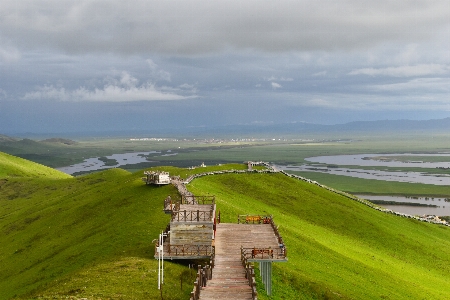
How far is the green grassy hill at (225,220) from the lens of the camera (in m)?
35.5

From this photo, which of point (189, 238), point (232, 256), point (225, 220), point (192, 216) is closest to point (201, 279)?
point (232, 256)

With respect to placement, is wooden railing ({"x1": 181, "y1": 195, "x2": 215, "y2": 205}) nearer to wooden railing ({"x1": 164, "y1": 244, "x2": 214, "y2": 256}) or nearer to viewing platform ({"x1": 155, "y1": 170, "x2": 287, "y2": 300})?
viewing platform ({"x1": 155, "y1": 170, "x2": 287, "y2": 300})

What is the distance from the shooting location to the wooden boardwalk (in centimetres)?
2802

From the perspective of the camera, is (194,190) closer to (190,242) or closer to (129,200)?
(129,200)

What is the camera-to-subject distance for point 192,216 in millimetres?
42125

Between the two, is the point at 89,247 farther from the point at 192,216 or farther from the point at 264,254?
the point at 264,254

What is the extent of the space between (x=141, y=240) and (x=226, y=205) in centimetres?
2163

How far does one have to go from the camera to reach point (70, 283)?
32812mm

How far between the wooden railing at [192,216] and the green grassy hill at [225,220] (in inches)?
188

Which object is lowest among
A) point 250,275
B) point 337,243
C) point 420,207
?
point 420,207

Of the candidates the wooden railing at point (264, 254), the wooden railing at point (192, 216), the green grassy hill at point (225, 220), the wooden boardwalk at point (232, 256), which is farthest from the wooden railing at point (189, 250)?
the wooden railing at point (264, 254)

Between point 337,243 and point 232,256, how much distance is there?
1374 inches

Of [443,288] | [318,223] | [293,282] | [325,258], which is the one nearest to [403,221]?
[318,223]

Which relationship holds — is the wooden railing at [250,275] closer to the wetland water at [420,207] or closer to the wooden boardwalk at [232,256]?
the wooden boardwalk at [232,256]
